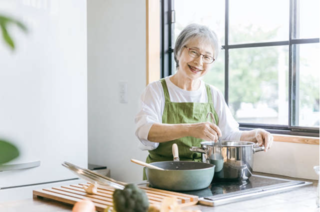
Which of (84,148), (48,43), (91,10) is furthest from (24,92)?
(91,10)

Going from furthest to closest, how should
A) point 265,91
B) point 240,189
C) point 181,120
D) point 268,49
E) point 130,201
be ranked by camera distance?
1. point 265,91
2. point 268,49
3. point 181,120
4. point 240,189
5. point 130,201

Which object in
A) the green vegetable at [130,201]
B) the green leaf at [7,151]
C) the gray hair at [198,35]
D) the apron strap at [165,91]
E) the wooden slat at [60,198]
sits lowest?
the wooden slat at [60,198]

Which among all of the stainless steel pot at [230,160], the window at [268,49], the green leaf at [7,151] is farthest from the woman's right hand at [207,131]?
the green leaf at [7,151]

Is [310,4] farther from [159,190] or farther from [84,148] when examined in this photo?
[84,148]

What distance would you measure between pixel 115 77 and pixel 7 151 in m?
2.74

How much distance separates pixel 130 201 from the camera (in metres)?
0.67

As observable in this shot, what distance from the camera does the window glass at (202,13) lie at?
2.58 meters

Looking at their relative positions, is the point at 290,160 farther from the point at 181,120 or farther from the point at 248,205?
the point at 248,205

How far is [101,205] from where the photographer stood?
1240 mm

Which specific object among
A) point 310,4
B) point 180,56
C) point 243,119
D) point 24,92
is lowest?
point 243,119

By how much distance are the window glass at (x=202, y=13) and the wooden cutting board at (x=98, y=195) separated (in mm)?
1405

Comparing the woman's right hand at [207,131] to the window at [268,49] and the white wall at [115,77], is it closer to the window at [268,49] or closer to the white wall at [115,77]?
the window at [268,49]

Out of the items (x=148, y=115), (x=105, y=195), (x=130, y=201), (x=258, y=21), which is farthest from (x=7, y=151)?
(x=258, y=21)

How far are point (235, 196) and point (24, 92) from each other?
1361 millimetres
